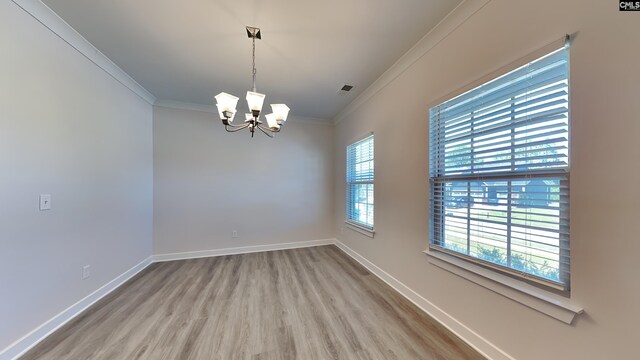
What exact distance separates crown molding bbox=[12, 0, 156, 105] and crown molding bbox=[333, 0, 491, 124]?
3.14 metres

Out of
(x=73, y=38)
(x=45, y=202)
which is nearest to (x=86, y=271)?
(x=45, y=202)

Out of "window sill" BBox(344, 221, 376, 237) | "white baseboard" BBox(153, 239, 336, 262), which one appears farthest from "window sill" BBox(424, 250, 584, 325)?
"white baseboard" BBox(153, 239, 336, 262)

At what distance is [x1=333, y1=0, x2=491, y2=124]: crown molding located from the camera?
5.15 ft

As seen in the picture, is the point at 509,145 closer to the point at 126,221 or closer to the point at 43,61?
the point at 43,61

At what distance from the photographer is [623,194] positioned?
3.05ft

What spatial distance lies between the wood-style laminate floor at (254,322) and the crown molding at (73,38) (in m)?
2.57

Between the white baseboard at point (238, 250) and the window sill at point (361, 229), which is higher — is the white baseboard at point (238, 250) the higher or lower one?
the lower one

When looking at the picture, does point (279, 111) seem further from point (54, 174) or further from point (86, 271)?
point (86, 271)

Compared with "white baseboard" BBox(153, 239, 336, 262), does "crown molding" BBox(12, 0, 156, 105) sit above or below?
above

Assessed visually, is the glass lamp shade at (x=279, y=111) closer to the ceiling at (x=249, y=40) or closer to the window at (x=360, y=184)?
the ceiling at (x=249, y=40)

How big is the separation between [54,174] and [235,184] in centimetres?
214

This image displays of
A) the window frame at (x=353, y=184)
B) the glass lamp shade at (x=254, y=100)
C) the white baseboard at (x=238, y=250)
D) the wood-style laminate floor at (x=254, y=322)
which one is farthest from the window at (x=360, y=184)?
the glass lamp shade at (x=254, y=100)

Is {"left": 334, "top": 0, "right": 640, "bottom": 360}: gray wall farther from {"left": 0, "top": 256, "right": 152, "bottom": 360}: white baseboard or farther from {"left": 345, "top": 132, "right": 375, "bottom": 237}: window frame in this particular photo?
{"left": 0, "top": 256, "right": 152, "bottom": 360}: white baseboard

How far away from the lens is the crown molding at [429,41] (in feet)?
5.15
